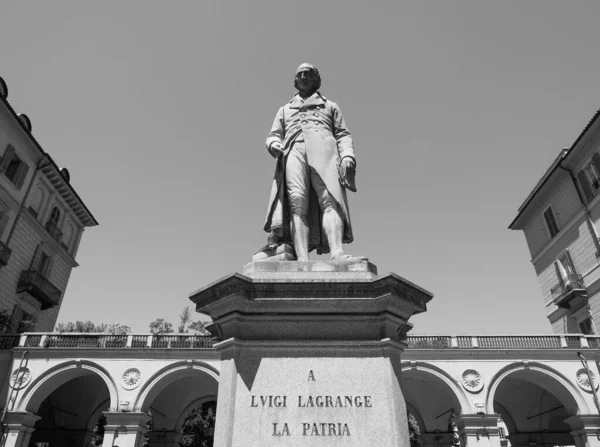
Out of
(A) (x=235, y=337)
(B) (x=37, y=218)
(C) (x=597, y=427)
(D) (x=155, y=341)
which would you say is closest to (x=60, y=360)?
(D) (x=155, y=341)

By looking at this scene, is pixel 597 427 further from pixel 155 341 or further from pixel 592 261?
pixel 155 341

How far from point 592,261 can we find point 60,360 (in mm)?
27680

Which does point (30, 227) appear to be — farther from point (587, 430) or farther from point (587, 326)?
point (587, 326)

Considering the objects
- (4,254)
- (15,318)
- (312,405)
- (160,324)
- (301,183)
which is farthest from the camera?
(160,324)

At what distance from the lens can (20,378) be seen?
20656 millimetres

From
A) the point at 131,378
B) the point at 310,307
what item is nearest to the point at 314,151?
the point at 310,307

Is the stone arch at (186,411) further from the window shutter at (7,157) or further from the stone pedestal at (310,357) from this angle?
the stone pedestal at (310,357)

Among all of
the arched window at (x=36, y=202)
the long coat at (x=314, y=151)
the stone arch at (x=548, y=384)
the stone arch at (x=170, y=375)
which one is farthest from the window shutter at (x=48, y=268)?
the long coat at (x=314, y=151)

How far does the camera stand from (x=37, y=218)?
27.6 m

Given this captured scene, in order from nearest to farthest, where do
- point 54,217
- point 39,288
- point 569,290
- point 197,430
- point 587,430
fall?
point 587,430 < point 569,290 < point 39,288 < point 197,430 < point 54,217

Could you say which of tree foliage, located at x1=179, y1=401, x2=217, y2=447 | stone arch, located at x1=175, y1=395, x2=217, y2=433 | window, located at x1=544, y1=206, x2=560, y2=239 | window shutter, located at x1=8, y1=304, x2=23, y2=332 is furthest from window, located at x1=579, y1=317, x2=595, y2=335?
window shutter, located at x1=8, y1=304, x2=23, y2=332

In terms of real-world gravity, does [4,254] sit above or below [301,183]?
above

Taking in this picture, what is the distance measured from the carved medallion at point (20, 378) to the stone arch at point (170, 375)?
5379 mm

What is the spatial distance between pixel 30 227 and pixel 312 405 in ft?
93.3
